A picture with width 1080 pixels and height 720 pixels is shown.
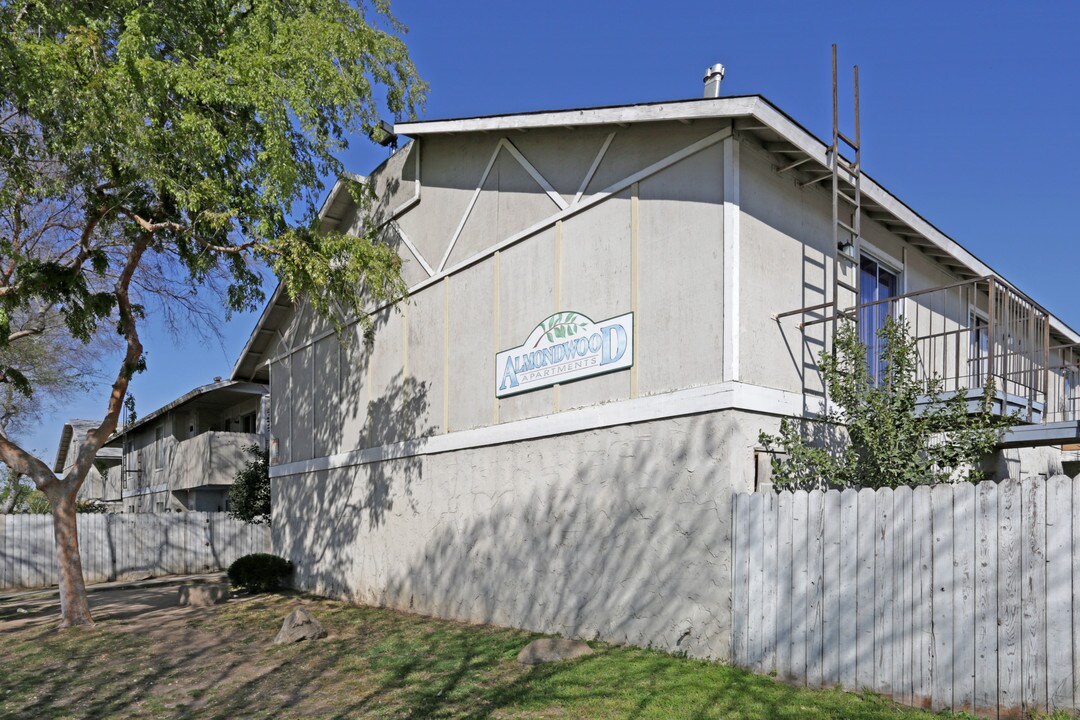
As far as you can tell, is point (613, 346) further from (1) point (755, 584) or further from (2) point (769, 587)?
(2) point (769, 587)

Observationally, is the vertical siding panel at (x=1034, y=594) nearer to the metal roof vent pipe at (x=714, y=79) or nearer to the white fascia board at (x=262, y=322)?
the metal roof vent pipe at (x=714, y=79)

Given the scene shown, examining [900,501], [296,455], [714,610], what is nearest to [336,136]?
[296,455]

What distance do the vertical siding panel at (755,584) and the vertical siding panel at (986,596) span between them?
2107 millimetres

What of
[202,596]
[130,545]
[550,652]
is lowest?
[130,545]

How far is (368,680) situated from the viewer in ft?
28.1

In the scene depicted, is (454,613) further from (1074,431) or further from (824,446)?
(1074,431)

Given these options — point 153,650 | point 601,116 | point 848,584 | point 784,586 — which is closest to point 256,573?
point 153,650

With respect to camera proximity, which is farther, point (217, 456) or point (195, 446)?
point (195, 446)

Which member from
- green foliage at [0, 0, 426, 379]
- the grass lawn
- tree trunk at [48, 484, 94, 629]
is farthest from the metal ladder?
tree trunk at [48, 484, 94, 629]

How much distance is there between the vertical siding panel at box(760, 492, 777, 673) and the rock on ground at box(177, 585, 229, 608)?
1162cm

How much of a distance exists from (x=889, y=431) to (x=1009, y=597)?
242cm

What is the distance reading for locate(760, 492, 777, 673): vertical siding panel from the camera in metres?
7.86

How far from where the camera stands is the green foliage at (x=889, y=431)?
8219 millimetres

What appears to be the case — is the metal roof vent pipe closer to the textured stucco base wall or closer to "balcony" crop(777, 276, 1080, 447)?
"balcony" crop(777, 276, 1080, 447)
